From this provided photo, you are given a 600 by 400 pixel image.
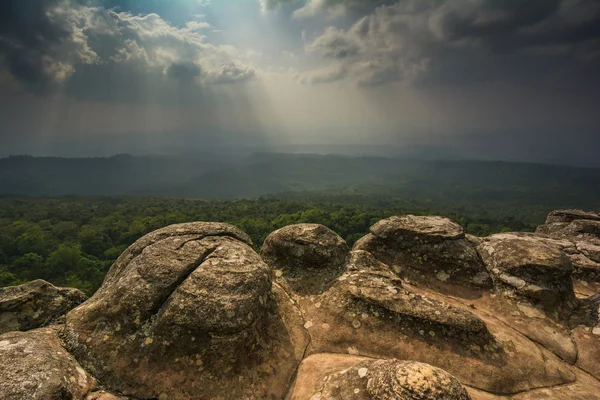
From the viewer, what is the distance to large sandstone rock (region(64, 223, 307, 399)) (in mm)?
7039

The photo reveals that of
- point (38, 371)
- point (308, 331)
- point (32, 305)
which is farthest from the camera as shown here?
point (308, 331)

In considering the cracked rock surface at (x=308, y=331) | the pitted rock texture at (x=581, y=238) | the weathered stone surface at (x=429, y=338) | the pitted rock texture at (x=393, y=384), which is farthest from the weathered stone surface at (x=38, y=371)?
the pitted rock texture at (x=581, y=238)

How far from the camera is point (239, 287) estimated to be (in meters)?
8.19

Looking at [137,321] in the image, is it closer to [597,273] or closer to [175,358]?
[175,358]

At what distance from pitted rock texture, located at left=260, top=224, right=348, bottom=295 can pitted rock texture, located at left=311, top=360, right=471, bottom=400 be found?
4494 millimetres

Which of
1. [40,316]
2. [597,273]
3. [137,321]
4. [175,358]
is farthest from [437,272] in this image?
[40,316]

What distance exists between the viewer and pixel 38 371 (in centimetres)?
610

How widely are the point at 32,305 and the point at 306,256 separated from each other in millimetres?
9389

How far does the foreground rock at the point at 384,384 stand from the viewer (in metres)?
5.57

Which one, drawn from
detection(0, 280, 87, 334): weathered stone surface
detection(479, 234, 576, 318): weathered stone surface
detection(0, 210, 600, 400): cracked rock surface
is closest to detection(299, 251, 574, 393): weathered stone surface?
detection(0, 210, 600, 400): cracked rock surface

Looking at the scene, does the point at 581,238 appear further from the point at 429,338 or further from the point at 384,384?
the point at 384,384

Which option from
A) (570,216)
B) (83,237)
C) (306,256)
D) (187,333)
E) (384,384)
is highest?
(306,256)

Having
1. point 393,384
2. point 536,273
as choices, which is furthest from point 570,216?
point 393,384

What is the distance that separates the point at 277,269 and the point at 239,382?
5.50 meters
